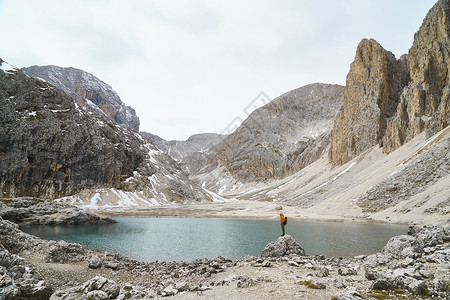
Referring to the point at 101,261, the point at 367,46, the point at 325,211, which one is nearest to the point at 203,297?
the point at 101,261

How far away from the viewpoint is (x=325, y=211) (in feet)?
265

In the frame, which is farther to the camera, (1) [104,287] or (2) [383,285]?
(1) [104,287]

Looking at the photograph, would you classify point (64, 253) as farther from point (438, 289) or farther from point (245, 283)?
point (438, 289)

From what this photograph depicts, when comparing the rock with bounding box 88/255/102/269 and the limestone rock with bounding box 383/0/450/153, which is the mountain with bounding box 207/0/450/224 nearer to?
the limestone rock with bounding box 383/0/450/153

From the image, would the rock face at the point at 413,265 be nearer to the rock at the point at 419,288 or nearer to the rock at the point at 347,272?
the rock at the point at 419,288

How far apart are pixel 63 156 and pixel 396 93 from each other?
17731 centimetres

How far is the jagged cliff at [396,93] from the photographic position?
99.6 metres

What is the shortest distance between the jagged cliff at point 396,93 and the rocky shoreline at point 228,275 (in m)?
89.6

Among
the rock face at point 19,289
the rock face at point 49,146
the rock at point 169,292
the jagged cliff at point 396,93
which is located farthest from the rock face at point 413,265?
the rock face at point 49,146

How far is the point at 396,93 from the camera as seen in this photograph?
138 meters

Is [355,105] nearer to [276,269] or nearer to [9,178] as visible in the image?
[276,269]

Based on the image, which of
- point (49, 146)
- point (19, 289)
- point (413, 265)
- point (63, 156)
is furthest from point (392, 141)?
point (49, 146)

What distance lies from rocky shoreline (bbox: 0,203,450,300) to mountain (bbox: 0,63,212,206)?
111 m

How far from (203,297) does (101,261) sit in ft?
47.5
